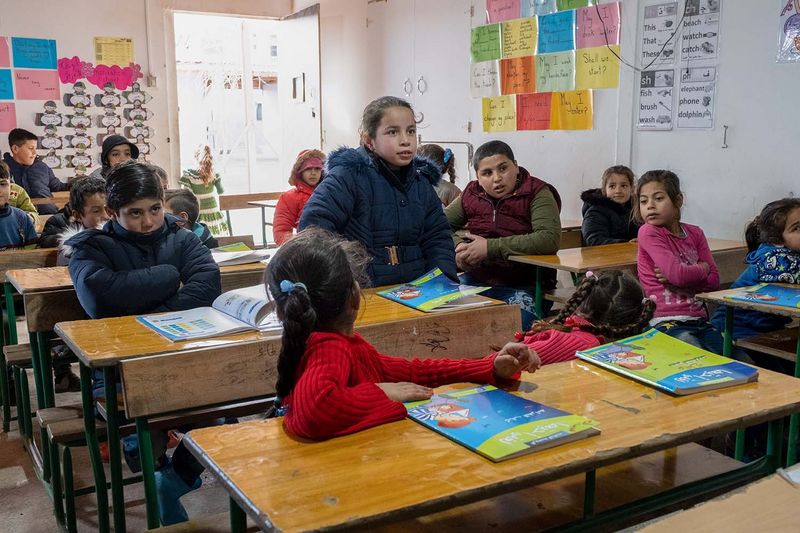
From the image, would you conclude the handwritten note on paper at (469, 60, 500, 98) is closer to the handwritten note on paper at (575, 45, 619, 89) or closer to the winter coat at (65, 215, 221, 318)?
the handwritten note on paper at (575, 45, 619, 89)

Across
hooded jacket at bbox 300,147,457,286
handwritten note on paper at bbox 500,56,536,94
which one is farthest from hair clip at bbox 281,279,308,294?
handwritten note on paper at bbox 500,56,536,94

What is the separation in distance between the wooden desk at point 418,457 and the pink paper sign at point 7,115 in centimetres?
669

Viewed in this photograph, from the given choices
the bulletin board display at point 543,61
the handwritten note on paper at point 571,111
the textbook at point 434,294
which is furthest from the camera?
the handwritten note on paper at point 571,111

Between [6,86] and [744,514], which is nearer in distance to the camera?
[744,514]

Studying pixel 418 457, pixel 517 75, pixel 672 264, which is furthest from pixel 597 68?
pixel 418 457

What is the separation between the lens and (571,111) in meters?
5.18

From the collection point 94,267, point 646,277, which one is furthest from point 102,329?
point 646,277

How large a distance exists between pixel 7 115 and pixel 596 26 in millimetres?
5181

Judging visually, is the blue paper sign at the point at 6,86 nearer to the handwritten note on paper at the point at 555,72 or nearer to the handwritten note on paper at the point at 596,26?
the handwritten note on paper at the point at 555,72

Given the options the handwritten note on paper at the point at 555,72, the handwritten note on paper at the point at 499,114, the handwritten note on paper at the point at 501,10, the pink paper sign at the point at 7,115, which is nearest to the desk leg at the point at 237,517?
the handwritten note on paper at the point at 555,72

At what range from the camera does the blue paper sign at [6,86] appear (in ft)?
22.7

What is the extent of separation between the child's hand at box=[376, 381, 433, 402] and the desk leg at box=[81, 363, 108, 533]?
1076 mm

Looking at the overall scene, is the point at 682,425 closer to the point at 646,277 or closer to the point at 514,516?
the point at 514,516

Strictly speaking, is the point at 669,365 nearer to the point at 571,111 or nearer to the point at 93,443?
the point at 93,443
